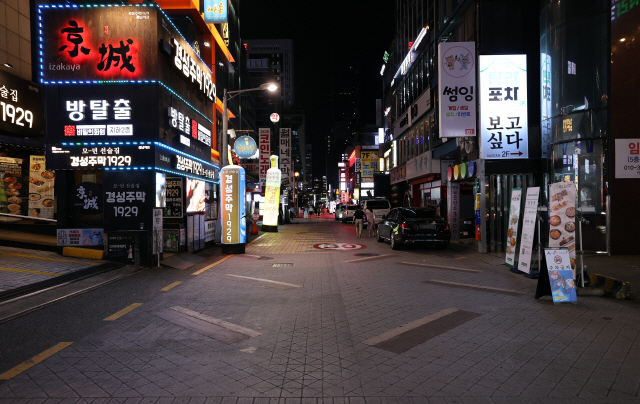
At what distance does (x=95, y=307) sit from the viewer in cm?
718

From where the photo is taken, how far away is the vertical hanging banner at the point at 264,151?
31.5 metres

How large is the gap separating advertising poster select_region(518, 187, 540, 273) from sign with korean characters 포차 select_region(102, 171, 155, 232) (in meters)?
10.6

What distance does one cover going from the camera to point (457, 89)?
1514 cm

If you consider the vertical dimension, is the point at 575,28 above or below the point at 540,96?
Result: above

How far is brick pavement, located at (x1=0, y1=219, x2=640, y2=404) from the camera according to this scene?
12.6 feet

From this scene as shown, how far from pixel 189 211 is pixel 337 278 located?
853 cm

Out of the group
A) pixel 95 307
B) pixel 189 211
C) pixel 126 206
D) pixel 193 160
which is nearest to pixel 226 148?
pixel 193 160

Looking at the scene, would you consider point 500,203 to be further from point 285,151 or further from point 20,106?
point 285,151

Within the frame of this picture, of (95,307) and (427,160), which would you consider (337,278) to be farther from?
(427,160)

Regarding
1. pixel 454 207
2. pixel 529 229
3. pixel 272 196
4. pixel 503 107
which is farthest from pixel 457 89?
pixel 272 196

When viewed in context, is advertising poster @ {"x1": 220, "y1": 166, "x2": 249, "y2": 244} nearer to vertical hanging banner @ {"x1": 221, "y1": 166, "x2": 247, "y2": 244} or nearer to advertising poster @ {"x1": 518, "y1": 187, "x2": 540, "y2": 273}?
vertical hanging banner @ {"x1": 221, "y1": 166, "x2": 247, "y2": 244}

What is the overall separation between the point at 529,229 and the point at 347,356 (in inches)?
269

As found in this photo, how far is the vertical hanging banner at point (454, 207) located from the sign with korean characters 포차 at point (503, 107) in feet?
14.4

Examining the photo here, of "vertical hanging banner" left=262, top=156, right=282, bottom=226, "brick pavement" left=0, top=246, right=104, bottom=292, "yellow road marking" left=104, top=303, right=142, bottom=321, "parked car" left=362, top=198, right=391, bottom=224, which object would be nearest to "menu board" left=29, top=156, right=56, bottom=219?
"brick pavement" left=0, top=246, right=104, bottom=292
